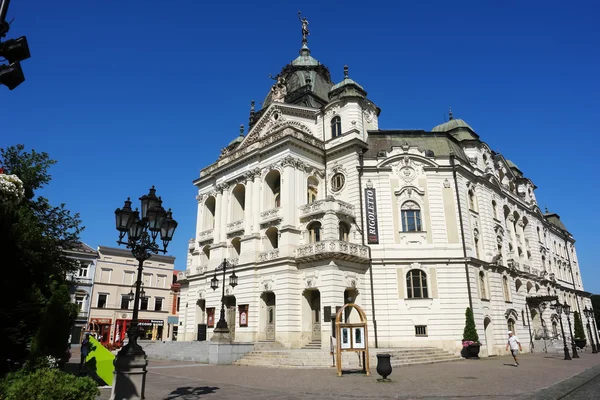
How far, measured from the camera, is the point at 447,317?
2920 centimetres

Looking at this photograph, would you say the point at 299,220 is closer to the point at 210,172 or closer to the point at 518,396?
the point at 210,172

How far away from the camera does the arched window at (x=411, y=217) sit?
31.8 meters

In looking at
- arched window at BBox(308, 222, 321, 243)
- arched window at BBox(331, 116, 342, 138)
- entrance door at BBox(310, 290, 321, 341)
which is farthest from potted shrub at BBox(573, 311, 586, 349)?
arched window at BBox(331, 116, 342, 138)

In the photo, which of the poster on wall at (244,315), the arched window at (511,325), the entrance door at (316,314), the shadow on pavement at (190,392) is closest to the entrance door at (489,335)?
the arched window at (511,325)

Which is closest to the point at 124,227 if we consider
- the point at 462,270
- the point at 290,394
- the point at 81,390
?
the point at 81,390

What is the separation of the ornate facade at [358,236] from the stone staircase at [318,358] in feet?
12.1

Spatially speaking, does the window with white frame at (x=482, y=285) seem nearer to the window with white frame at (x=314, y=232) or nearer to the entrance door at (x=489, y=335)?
the entrance door at (x=489, y=335)

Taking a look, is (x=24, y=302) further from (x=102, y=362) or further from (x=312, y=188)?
(x=312, y=188)

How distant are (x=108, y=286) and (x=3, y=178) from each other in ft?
179

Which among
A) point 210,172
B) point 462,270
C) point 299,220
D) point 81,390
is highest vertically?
point 210,172

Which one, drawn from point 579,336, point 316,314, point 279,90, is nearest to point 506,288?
point 579,336

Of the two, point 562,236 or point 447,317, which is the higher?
point 562,236

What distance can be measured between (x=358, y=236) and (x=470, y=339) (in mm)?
10565

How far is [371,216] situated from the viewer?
103 ft
